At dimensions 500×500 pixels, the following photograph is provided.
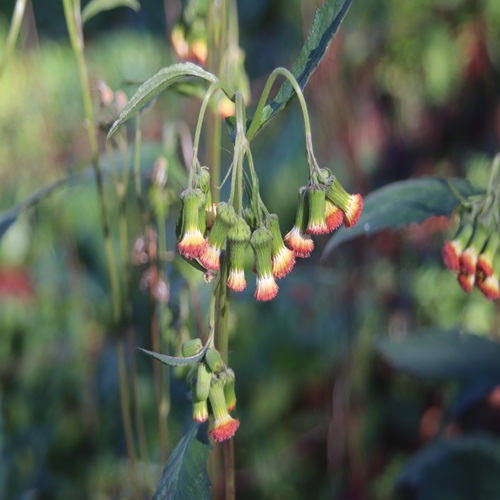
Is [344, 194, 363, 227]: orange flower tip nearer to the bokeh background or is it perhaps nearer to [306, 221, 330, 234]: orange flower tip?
[306, 221, 330, 234]: orange flower tip

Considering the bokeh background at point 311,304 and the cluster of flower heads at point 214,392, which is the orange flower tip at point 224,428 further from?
the bokeh background at point 311,304

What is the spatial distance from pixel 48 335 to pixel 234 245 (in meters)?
1.25

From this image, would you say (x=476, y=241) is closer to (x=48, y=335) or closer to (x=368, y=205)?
(x=368, y=205)

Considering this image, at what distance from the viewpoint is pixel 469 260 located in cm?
71

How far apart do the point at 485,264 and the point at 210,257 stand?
0.31 m

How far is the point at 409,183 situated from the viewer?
0.76 m

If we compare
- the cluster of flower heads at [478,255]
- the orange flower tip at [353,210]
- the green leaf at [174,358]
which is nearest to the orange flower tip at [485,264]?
the cluster of flower heads at [478,255]

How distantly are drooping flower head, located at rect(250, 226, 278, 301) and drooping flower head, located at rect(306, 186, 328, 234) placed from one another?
33mm

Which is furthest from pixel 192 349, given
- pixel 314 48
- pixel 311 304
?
pixel 311 304

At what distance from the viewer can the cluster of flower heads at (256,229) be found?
0.52m

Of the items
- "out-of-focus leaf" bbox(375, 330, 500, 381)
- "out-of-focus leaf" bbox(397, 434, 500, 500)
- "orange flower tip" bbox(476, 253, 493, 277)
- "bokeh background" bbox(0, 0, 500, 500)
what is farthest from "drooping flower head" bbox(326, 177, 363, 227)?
"out-of-focus leaf" bbox(397, 434, 500, 500)

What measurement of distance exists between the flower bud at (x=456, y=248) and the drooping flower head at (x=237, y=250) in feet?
0.89

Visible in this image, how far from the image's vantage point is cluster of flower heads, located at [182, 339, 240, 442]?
21.4 inches

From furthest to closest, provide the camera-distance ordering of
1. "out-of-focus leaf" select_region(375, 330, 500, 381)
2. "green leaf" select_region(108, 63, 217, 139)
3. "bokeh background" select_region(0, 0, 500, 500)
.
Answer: "bokeh background" select_region(0, 0, 500, 500)
"out-of-focus leaf" select_region(375, 330, 500, 381)
"green leaf" select_region(108, 63, 217, 139)
